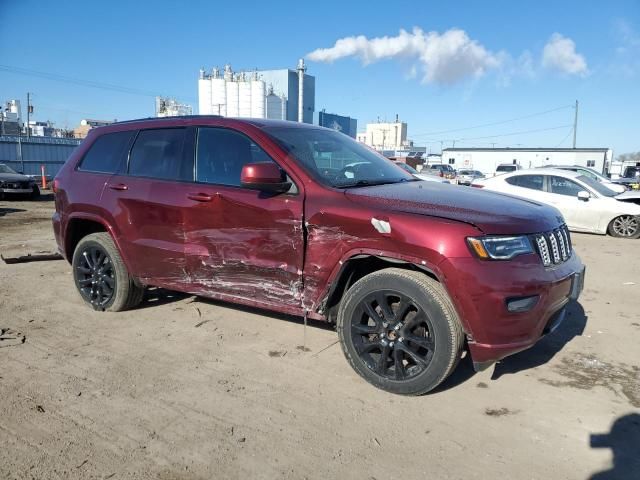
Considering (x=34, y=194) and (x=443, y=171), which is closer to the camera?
(x=34, y=194)

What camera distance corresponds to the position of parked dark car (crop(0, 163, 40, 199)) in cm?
1672

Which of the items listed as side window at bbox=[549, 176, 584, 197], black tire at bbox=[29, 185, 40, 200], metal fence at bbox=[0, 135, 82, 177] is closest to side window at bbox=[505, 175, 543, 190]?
side window at bbox=[549, 176, 584, 197]

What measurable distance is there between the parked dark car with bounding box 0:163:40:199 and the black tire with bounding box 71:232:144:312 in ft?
47.4

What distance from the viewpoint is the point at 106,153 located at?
4.80 m

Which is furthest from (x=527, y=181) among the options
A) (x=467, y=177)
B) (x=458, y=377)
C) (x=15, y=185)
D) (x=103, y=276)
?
(x=467, y=177)

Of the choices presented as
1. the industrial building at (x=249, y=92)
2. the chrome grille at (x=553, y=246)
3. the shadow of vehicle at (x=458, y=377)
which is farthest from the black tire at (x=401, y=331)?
the industrial building at (x=249, y=92)

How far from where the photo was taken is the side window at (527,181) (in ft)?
36.6

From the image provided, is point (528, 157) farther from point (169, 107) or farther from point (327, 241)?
point (327, 241)

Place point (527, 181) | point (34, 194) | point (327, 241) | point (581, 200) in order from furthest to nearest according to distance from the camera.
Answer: point (34, 194)
point (527, 181)
point (581, 200)
point (327, 241)

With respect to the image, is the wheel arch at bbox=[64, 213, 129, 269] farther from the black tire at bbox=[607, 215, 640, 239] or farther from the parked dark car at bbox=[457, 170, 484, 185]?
the parked dark car at bbox=[457, 170, 484, 185]

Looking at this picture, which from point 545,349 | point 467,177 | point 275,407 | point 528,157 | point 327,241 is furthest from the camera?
point 528,157

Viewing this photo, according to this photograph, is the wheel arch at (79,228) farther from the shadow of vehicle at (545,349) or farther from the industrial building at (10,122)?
the industrial building at (10,122)

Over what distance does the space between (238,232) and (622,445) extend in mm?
2789

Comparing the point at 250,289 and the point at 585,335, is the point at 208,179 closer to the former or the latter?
the point at 250,289
